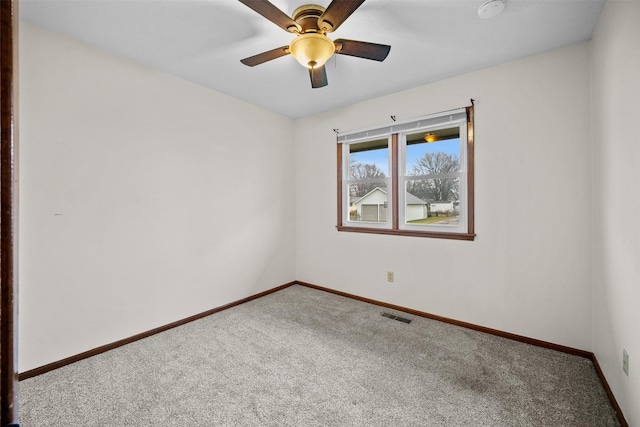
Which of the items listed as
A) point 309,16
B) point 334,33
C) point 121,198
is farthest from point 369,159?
point 121,198

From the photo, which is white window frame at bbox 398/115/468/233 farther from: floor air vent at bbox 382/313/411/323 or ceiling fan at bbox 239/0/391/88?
ceiling fan at bbox 239/0/391/88

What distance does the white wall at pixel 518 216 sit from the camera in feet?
7.63

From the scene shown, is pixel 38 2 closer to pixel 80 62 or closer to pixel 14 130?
pixel 80 62

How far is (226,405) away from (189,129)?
2492mm

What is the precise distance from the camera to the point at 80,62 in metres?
2.28

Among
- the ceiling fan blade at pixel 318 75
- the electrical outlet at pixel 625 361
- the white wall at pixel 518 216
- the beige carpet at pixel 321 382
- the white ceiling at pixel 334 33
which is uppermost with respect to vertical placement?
the white ceiling at pixel 334 33

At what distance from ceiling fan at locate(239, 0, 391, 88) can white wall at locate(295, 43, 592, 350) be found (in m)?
1.36

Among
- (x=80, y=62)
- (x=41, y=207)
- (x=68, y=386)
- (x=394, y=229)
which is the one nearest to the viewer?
(x=68, y=386)

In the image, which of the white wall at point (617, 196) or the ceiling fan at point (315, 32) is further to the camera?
the ceiling fan at point (315, 32)

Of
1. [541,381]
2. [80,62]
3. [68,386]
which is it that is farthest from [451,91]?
[68,386]

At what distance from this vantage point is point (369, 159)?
12.1 ft

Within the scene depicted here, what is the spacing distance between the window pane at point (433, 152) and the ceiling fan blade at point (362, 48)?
1.38m

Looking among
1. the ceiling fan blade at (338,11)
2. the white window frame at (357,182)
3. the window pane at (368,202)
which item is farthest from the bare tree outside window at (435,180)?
the ceiling fan blade at (338,11)

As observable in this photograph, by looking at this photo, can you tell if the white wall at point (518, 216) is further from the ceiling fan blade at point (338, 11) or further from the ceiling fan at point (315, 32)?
the ceiling fan blade at point (338, 11)
